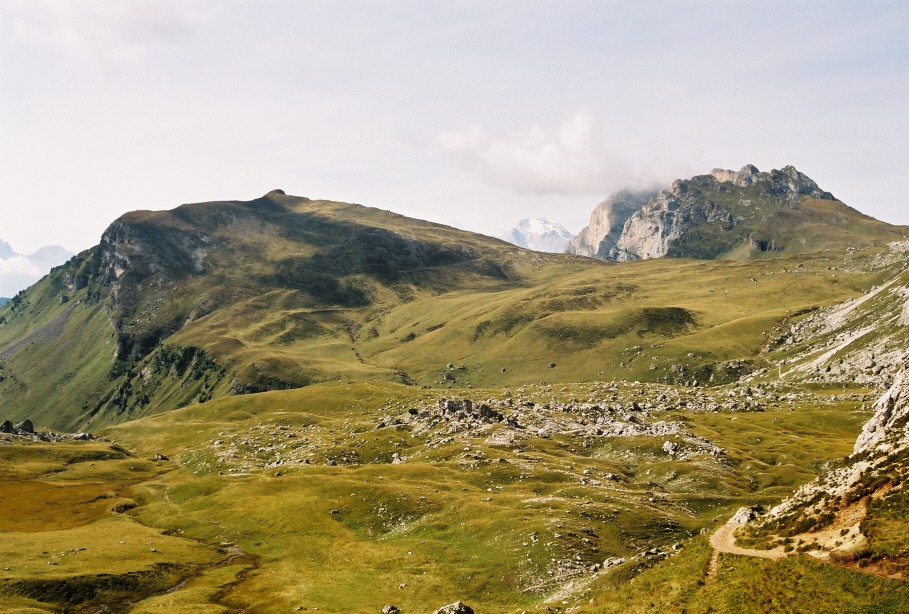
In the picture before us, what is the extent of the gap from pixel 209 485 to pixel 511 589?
85213 millimetres

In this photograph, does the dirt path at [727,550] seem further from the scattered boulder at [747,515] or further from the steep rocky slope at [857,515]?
the steep rocky slope at [857,515]

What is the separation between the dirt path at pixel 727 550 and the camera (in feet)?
148

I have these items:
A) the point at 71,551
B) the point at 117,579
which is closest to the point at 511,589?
the point at 117,579

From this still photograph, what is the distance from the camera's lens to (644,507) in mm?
100625

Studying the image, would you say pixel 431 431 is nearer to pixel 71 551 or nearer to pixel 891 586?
pixel 71 551

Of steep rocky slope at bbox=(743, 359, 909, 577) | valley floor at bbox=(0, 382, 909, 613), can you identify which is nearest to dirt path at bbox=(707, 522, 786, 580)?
valley floor at bbox=(0, 382, 909, 613)

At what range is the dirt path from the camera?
4525 cm

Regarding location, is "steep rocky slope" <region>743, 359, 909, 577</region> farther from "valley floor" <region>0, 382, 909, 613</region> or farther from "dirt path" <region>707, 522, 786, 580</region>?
"valley floor" <region>0, 382, 909, 613</region>

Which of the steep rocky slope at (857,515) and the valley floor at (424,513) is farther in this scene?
the valley floor at (424,513)

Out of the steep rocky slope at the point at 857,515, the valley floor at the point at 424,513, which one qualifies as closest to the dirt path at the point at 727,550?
the valley floor at the point at 424,513

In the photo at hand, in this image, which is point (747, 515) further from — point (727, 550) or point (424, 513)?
point (424, 513)

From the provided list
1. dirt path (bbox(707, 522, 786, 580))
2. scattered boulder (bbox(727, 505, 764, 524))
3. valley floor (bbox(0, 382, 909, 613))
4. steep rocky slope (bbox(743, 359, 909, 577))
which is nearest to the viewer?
steep rocky slope (bbox(743, 359, 909, 577))

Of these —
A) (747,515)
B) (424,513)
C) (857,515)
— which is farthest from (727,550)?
(424,513)

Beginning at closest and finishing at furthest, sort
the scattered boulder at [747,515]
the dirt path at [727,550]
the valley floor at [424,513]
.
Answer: the dirt path at [727,550], the scattered boulder at [747,515], the valley floor at [424,513]
